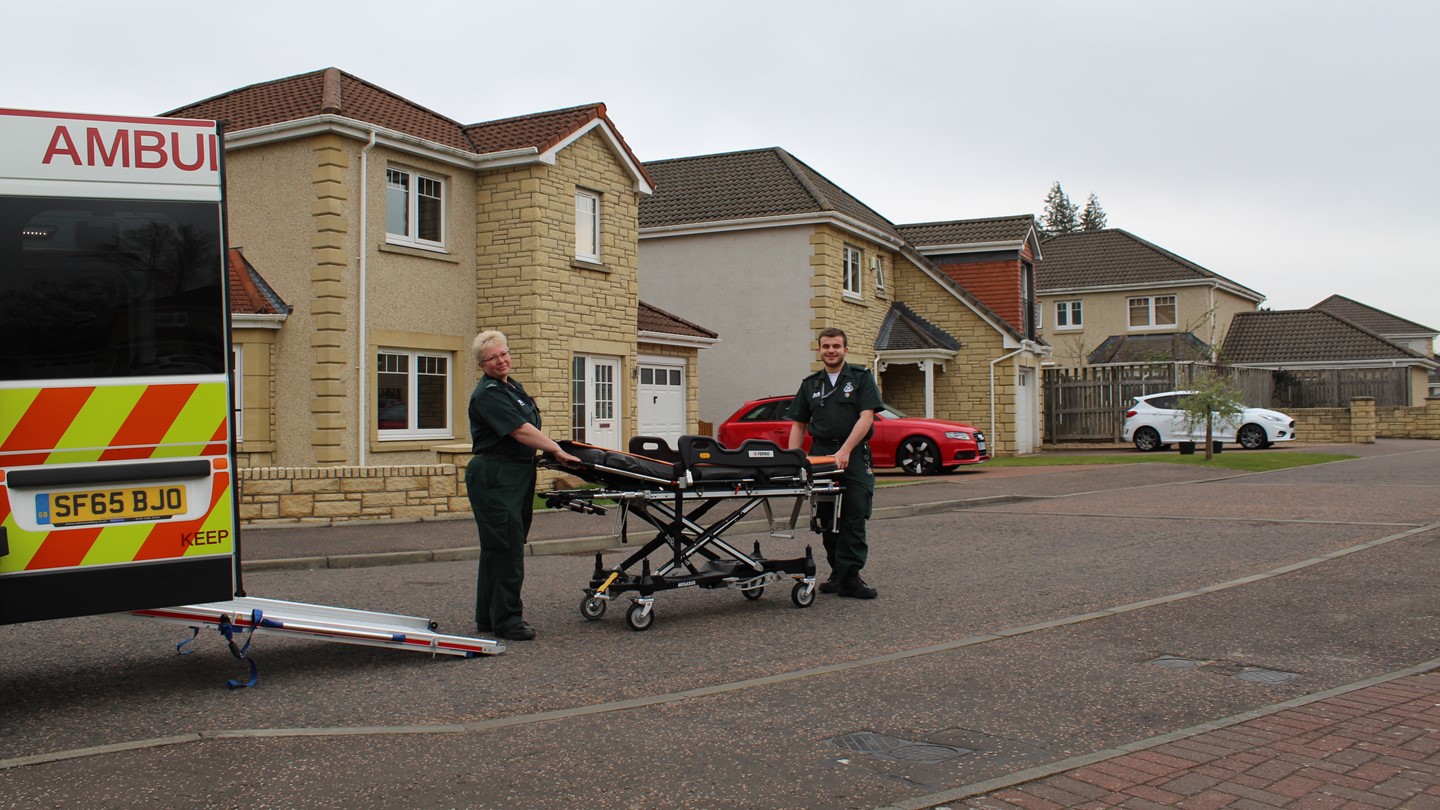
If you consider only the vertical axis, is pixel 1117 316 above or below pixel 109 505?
above

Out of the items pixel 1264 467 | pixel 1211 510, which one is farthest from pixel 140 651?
pixel 1264 467

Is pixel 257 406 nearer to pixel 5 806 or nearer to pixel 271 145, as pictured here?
pixel 271 145

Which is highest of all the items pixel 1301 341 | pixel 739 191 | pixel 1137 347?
pixel 739 191

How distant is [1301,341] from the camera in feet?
159

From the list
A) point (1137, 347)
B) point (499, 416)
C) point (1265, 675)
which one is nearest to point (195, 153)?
point (499, 416)

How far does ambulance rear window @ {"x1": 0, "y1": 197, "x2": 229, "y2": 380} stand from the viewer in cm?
580

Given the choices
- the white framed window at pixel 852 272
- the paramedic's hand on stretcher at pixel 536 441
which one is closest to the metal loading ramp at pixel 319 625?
the paramedic's hand on stretcher at pixel 536 441

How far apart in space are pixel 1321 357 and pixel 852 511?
147ft

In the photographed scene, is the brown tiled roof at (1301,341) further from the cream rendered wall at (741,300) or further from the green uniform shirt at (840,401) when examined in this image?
the green uniform shirt at (840,401)

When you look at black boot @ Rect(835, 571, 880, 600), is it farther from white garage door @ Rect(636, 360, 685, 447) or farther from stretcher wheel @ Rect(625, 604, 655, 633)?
white garage door @ Rect(636, 360, 685, 447)

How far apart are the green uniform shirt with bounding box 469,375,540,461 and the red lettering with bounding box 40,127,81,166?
8.13 feet

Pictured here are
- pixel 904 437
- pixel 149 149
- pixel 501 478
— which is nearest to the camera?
pixel 149 149

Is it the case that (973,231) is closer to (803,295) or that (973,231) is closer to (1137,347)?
(803,295)

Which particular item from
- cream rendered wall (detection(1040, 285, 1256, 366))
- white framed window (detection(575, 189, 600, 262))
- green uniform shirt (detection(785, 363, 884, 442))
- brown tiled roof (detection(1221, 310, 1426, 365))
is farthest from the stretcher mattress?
brown tiled roof (detection(1221, 310, 1426, 365))
